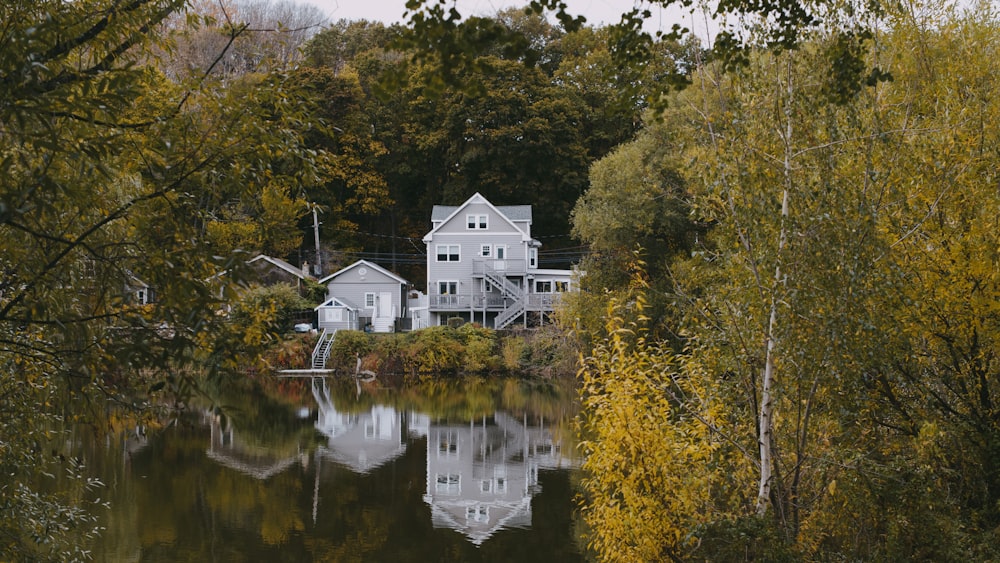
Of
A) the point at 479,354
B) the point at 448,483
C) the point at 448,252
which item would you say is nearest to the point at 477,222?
the point at 448,252

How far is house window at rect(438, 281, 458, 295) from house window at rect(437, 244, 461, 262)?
1318 millimetres

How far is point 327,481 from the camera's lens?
2028 centimetres

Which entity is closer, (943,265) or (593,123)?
(943,265)

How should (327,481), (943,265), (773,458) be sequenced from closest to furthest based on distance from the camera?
1. (773,458)
2. (943,265)
3. (327,481)

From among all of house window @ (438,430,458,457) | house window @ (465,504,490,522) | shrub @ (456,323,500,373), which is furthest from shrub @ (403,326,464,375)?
house window @ (465,504,490,522)

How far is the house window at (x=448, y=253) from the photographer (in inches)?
2015

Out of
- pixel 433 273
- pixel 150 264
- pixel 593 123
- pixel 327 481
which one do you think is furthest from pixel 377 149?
pixel 150 264

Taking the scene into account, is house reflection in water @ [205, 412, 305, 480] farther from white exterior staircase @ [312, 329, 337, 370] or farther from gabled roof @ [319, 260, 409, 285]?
gabled roof @ [319, 260, 409, 285]

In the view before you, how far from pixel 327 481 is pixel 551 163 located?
39.0 meters

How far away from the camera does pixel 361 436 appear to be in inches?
1030

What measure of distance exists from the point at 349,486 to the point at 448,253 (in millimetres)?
31988

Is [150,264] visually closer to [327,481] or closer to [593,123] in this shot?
[327,481]

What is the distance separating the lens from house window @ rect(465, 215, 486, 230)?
5106 centimetres

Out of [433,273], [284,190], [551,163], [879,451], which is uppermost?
[551,163]
